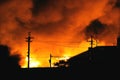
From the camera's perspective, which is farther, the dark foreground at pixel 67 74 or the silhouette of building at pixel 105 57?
the silhouette of building at pixel 105 57

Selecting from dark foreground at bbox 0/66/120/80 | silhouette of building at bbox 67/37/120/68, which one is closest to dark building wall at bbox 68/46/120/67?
silhouette of building at bbox 67/37/120/68

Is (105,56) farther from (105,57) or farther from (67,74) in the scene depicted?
(67,74)

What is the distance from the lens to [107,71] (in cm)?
4828

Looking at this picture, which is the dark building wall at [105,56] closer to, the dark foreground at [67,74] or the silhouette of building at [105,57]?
the silhouette of building at [105,57]

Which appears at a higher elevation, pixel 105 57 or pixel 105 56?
pixel 105 56

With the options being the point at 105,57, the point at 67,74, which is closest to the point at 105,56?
the point at 105,57

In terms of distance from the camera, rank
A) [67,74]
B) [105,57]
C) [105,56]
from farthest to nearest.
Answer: [105,56], [105,57], [67,74]

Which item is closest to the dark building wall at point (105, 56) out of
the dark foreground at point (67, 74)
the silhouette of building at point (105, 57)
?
the silhouette of building at point (105, 57)

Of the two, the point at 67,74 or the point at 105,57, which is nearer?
the point at 67,74

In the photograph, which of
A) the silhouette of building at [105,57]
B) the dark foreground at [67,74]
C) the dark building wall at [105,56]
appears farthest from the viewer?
the dark building wall at [105,56]

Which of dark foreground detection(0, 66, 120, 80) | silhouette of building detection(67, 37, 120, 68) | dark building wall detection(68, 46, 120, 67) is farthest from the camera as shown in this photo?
dark building wall detection(68, 46, 120, 67)

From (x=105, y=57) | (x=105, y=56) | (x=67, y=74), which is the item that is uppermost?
(x=105, y=56)

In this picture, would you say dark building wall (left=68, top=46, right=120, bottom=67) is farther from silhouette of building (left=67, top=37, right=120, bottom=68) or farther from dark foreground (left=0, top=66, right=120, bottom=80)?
dark foreground (left=0, top=66, right=120, bottom=80)

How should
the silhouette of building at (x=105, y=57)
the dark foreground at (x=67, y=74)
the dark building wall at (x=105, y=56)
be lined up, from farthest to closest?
the dark building wall at (x=105, y=56) → the silhouette of building at (x=105, y=57) → the dark foreground at (x=67, y=74)
